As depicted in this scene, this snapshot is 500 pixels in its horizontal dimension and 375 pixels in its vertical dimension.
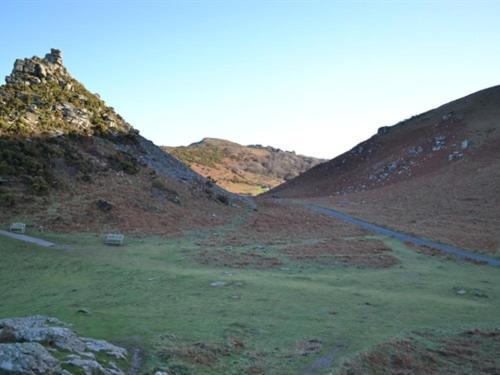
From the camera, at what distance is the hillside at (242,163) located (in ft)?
408

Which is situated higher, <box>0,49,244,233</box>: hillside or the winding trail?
<box>0,49,244,233</box>: hillside

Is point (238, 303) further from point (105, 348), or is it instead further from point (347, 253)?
point (347, 253)

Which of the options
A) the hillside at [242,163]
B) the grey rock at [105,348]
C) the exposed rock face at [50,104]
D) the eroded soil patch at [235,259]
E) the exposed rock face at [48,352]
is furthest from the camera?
the hillside at [242,163]

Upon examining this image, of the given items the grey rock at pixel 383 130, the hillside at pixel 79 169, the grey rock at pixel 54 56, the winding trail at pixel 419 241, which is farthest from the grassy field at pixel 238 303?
the grey rock at pixel 383 130

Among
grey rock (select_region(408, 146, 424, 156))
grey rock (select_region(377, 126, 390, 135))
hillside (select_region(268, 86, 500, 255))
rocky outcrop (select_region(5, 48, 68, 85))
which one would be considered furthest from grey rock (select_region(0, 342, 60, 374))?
grey rock (select_region(377, 126, 390, 135))

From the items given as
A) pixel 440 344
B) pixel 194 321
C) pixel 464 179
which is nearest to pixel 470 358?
pixel 440 344

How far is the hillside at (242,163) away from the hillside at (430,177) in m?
33.7

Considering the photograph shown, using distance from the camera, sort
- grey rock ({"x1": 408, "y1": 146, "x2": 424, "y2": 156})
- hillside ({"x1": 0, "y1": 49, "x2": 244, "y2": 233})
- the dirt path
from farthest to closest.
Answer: grey rock ({"x1": 408, "y1": 146, "x2": 424, "y2": 156})
hillside ({"x1": 0, "y1": 49, "x2": 244, "y2": 233})
the dirt path

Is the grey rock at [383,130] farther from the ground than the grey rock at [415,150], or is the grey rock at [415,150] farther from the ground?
the grey rock at [383,130]

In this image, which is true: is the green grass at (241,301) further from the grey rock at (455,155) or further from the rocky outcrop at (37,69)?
the grey rock at (455,155)

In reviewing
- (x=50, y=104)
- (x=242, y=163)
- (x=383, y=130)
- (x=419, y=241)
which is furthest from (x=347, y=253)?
(x=242, y=163)

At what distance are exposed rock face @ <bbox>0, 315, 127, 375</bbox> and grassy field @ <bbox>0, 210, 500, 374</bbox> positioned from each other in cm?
98

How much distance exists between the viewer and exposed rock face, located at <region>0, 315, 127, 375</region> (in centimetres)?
717

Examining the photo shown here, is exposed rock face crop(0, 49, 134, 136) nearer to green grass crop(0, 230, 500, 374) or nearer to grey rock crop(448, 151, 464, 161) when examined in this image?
green grass crop(0, 230, 500, 374)
